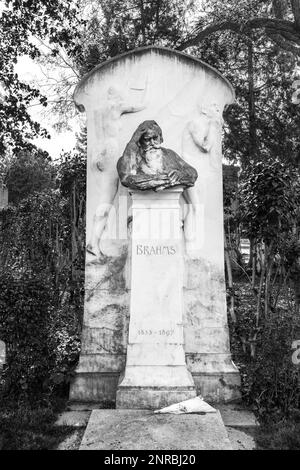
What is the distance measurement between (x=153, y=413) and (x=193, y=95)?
3523 millimetres

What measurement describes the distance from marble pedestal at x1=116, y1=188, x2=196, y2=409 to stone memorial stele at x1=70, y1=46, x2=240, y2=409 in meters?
0.01

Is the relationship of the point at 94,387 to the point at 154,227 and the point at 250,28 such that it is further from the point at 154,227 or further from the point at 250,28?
the point at 250,28

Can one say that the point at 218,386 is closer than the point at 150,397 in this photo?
No

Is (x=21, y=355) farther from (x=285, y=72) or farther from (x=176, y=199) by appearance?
(x=285, y=72)

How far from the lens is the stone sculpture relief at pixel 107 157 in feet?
17.9

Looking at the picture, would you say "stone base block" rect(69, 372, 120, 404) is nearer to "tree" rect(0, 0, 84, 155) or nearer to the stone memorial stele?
the stone memorial stele

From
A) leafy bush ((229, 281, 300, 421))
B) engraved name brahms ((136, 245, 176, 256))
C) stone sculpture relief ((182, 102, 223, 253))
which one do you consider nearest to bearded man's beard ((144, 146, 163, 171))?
stone sculpture relief ((182, 102, 223, 253))

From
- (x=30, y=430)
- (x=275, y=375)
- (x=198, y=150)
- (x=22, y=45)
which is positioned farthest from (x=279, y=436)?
(x=22, y=45)

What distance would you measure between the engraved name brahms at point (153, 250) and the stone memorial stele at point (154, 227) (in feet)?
0.03

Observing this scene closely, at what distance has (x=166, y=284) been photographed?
4898 millimetres

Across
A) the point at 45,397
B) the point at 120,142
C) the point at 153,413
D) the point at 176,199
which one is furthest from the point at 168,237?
the point at 45,397

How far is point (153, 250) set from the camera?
16.2 feet

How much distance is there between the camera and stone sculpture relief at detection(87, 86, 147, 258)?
5.45 m

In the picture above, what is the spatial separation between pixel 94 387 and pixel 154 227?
1.87m
